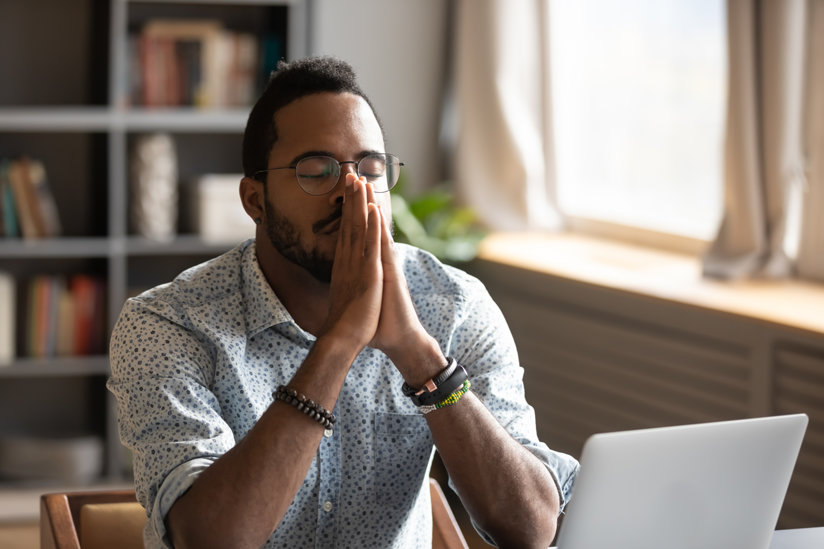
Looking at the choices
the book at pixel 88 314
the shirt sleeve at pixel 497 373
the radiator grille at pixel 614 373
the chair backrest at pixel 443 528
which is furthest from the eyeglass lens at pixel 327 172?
the book at pixel 88 314

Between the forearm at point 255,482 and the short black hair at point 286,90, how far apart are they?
425mm

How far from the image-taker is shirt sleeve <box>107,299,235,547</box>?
1.39 metres

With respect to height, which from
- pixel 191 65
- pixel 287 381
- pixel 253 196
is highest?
pixel 191 65

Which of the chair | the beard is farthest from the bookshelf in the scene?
the beard

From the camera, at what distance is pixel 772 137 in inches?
113

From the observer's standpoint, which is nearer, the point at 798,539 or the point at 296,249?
the point at 798,539

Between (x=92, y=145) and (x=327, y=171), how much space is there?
2341mm

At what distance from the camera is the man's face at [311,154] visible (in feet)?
5.17

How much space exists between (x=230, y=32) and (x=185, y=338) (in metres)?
2.43

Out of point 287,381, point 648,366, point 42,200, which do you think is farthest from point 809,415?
point 42,200

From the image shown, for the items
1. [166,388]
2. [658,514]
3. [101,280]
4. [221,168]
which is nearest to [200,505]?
[166,388]

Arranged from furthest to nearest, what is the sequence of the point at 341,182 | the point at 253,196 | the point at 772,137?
the point at 772,137 → the point at 253,196 → the point at 341,182

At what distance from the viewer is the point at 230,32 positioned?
3738mm

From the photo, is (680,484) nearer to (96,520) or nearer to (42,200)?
(96,520)
